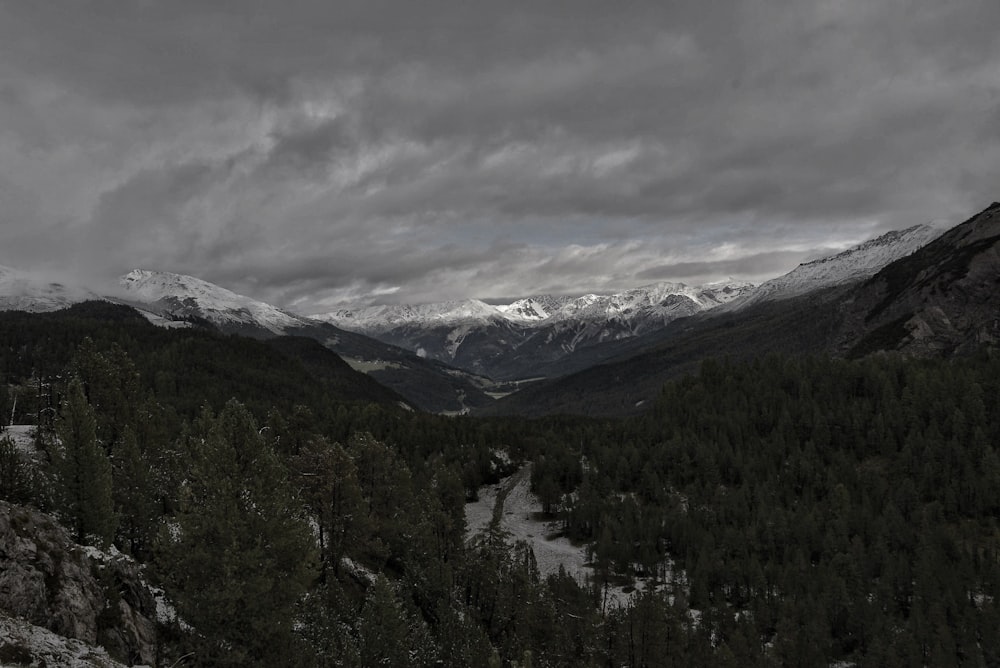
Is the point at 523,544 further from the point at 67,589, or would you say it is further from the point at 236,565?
the point at 67,589

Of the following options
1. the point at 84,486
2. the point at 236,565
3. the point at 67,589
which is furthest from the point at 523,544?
the point at 67,589

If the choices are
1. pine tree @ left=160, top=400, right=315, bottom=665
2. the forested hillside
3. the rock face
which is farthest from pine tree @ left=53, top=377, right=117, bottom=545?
pine tree @ left=160, top=400, right=315, bottom=665

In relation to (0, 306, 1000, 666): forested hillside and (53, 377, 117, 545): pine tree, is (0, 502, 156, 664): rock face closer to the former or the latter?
(0, 306, 1000, 666): forested hillside

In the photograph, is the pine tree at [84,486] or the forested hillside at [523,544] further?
the pine tree at [84,486]

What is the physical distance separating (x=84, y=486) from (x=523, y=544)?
106m

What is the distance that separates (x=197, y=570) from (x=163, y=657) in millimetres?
8683

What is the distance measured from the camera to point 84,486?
148 feet

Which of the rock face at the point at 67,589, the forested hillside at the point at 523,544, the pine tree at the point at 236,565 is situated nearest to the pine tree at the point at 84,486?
the forested hillside at the point at 523,544

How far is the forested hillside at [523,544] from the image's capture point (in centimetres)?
4000

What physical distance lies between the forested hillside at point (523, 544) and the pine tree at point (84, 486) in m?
0.17

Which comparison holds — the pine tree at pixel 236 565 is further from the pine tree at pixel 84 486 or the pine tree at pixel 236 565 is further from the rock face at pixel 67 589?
the pine tree at pixel 84 486

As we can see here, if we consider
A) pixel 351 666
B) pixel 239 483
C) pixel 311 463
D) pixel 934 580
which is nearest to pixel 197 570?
pixel 239 483

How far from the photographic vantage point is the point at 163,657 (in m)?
39.6

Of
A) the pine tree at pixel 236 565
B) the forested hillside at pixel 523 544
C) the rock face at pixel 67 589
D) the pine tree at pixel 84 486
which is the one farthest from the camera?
the pine tree at pixel 84 486
